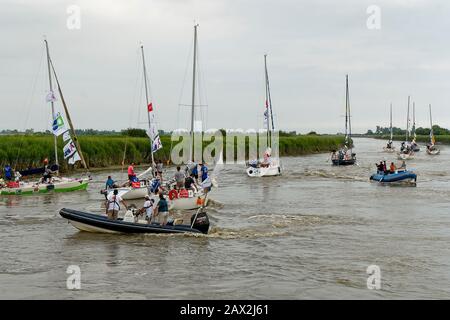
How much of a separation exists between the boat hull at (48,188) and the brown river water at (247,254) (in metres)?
2.89

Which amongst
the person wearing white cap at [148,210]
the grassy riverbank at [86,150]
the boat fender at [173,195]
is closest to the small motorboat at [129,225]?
the person wearing white cap at [148,210]

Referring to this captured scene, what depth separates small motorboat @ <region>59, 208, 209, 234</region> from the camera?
2236cm

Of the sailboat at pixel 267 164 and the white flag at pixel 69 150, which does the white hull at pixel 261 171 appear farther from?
the white flag at pixel 69 150

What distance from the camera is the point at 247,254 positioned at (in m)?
19.8

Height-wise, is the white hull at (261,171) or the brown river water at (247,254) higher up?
the white hull at (261,171)

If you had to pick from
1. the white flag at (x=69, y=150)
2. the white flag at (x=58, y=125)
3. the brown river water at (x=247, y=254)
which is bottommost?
the brown river water at (x=247, y=254)

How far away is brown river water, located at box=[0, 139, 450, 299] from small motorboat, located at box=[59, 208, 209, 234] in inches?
11.8

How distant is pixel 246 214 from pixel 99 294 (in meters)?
15.4

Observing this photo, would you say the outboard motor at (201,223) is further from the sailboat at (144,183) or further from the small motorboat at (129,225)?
the sailboat at (144,183)

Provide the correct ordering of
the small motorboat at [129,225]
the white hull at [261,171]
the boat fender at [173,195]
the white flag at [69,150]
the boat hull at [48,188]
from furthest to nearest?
1. the white hull at [261,171]
2. the white flag at [69,150]
3. the boat hull at [48,188]
4. the boat fender at [173,195]
5. the small motorboat at [129,225]

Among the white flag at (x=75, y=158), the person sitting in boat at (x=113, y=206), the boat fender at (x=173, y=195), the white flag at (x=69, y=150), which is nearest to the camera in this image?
the person sitting in boat at (x=113, y=206)

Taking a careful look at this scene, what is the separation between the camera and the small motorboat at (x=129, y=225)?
22359 mm

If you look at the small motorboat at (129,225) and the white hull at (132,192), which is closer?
the small motorboat at (129,225)

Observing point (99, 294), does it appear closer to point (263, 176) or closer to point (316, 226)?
point (316, 226)
